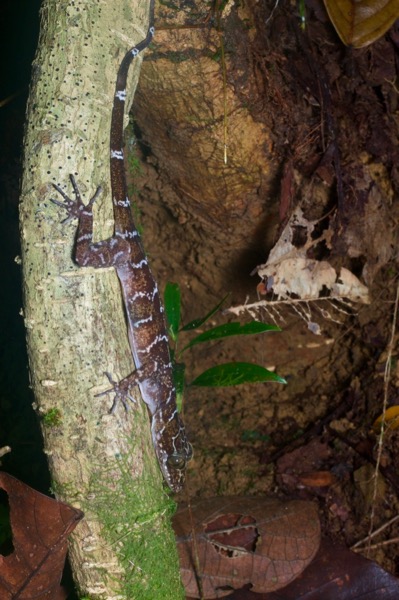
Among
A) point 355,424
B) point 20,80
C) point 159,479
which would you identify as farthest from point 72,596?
point 20,80

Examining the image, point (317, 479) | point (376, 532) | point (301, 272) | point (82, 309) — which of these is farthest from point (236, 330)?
point (376, 532)

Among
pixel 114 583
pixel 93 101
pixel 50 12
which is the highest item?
pixel 50 12

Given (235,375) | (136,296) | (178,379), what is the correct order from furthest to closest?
(178,379) < (235,375) < (136,296)

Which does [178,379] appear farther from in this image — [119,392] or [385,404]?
[385,404]

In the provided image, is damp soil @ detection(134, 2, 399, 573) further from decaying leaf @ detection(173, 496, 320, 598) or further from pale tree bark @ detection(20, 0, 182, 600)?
pale tree bark @ detection(20, 0, 182, 600)

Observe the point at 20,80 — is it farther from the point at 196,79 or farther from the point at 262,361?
the point at 262,361

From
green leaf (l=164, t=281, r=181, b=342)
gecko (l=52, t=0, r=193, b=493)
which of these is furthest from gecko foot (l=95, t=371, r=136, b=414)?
green leaf (l=164, t=281, r=181, b=342)
